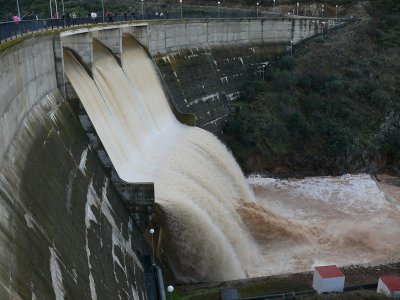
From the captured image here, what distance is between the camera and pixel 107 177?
16.5 meters

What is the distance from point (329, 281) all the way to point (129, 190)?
7.77 m

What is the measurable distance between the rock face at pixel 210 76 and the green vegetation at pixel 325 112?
1049mm

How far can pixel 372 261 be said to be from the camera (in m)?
20.6

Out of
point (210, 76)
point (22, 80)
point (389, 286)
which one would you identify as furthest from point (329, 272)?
point (210, 76)

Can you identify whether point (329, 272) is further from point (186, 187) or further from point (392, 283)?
point (186, 187)

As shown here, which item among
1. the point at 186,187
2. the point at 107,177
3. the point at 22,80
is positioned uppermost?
the point at 22,80

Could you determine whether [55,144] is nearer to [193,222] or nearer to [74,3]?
[193,222]

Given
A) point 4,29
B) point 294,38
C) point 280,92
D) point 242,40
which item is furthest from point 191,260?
point 294,38

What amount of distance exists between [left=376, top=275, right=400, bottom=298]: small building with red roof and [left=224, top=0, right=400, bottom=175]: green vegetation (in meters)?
15.6

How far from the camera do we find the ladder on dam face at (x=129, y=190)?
16.4 m

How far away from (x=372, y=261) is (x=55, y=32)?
16089mm

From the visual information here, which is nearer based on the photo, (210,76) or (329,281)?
(329,281)

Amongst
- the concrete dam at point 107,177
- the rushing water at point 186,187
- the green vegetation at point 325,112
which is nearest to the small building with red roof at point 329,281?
the rushing water at point 186,187

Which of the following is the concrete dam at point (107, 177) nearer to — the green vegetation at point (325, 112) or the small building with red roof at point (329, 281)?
the small building with red roof at point (329, 281)
